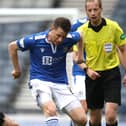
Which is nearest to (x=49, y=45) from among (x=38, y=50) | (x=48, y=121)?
(x=38, y=50)

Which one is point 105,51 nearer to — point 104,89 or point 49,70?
point 104,89

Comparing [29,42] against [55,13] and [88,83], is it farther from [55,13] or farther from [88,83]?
[55,13]

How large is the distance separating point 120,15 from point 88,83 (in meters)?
6.55

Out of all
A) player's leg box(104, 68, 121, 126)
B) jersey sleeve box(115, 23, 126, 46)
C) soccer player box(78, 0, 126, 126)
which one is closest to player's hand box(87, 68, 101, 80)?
soccer player box(78, 0, 126, 126)

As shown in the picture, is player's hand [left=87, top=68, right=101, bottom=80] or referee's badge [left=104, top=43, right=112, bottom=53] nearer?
player's hand [left=87, top=68, right=101, bottom=80]

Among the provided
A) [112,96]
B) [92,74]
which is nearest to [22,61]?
[112,96]

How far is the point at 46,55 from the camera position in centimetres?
746

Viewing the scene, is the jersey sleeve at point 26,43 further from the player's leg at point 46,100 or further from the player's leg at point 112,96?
the player's leg at point 112,96

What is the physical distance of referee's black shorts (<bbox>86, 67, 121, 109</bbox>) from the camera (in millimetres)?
7934

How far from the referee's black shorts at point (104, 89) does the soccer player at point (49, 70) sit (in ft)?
1.82

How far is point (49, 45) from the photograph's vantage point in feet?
24.4

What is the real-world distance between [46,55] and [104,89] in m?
0.94

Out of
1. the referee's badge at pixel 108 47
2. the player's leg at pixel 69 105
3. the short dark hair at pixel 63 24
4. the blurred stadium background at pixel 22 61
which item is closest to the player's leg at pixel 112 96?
the referee's badge at pixel 108 47

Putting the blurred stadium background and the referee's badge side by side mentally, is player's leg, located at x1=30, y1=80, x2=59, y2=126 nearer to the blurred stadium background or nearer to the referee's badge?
the referee's badge
